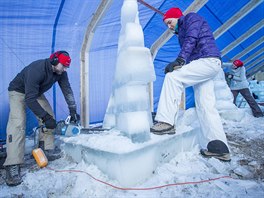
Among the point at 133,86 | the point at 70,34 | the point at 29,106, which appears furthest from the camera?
the point at 70,34

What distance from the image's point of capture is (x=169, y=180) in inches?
75.9

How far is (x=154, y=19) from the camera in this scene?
15.5 feet

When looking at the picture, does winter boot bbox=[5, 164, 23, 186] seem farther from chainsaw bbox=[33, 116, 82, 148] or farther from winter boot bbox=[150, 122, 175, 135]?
winter boot bbox=[150, 122, 175, 135]

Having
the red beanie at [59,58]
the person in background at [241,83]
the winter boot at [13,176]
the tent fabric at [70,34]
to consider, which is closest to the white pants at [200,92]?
the red beanie at [59,58]

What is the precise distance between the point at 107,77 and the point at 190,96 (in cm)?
456

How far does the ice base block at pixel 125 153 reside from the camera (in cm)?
187

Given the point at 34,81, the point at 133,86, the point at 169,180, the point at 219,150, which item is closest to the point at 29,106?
the point at 34,81

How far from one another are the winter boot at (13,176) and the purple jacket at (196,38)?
219cm

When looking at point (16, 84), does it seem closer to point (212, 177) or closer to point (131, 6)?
point (131, 6)

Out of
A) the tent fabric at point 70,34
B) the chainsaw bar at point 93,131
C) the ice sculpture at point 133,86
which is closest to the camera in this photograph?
the ice sculpture at point 133,86

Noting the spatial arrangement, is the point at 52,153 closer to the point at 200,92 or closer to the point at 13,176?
the point at 13,176

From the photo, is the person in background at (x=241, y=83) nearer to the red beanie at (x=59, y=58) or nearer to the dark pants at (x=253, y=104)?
the dark pants at (x=253, y=104)

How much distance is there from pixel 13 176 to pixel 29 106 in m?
0.76

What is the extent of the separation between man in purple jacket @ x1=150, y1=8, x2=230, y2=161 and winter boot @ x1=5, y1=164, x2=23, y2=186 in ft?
4.92
